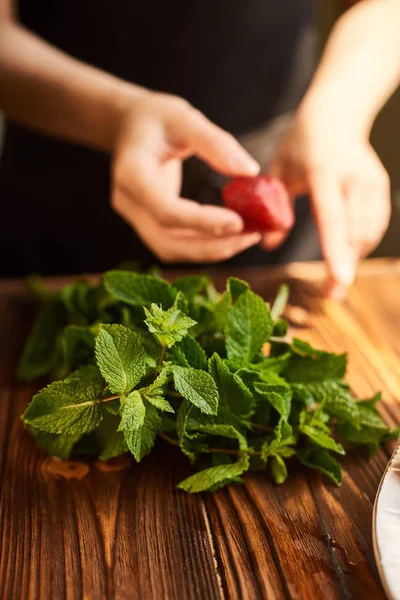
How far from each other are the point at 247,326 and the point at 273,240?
0.51 metres

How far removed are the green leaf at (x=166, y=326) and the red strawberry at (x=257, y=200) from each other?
13.6 inches

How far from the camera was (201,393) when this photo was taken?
0.55 metres

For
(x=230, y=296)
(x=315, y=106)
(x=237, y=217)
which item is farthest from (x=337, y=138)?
(x=230, y=296)

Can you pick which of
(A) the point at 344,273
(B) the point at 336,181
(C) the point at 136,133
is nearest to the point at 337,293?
(A) the point at 344,273

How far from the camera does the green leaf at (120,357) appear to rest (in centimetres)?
54

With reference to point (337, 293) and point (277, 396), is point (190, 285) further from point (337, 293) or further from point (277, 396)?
point (337, 293)

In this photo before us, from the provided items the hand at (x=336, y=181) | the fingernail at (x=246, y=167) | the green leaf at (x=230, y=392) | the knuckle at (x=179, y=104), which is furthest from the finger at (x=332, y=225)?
the green leaf at (x=230, y=392)

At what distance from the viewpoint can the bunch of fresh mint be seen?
0.55m

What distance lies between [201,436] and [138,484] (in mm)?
81

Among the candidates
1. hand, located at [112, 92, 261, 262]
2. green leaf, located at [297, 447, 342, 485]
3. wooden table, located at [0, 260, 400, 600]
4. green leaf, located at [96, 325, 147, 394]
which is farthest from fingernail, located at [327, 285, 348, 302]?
Result: green leaf, located at [96, 325, 147, 394]

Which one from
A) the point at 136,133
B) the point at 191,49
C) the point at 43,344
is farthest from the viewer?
the point at 191,49

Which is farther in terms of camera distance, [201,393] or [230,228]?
[230,228]

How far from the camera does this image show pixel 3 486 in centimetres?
61

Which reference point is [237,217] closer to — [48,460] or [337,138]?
[337,138]
